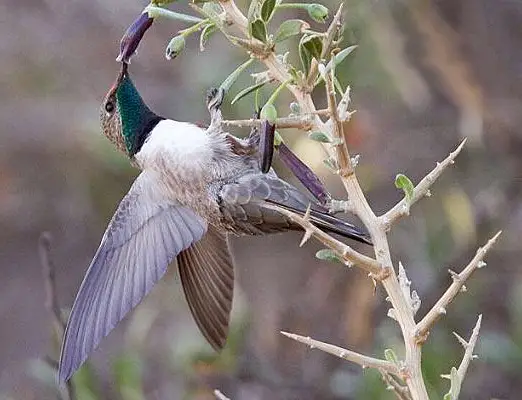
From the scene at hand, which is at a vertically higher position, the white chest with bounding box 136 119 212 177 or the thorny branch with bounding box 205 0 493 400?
the thorny branch with bounding box 205 0 493 400

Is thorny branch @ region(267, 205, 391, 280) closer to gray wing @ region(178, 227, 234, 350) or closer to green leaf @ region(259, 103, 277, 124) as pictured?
green leaf @ region(259, 103, 277, 124)

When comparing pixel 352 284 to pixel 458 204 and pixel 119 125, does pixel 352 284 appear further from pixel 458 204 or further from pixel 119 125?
pixel 119 125

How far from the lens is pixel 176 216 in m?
2.19

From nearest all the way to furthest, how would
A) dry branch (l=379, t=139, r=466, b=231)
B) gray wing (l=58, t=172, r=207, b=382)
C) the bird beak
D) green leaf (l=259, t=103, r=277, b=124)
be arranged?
dry branch (l=379, t=139, r=466, b=231) → green leaf (l=259, t=103, r=277, b=124) → gray wing (l=58, t=172, r=207, b=382) → the bird beak

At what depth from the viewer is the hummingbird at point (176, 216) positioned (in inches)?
76.9

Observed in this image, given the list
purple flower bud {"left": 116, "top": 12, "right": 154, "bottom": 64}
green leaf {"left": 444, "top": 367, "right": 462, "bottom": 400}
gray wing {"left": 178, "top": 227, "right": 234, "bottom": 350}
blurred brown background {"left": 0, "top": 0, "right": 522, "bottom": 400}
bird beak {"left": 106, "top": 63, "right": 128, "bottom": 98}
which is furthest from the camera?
blurred brown background {"left": 0, "top": 0, "right": 522, "bottom": 400}

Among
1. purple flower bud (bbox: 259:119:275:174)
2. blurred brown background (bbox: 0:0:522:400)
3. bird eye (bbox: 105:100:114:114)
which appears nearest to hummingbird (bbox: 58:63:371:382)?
bird eye (bbox: 105:100:114:114)

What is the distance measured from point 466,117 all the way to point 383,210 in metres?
0.85

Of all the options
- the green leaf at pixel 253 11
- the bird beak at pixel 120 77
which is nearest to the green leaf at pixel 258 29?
the green leaf at pixel 253 11

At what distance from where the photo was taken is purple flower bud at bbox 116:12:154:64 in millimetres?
1765

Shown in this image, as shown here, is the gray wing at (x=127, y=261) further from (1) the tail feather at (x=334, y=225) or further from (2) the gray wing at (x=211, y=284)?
(1) the tail feather at (x=334, y=225)

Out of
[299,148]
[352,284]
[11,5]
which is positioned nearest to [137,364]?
[299,148]

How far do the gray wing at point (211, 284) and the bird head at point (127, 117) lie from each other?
28 cm

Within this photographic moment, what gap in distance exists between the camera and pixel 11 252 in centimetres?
575
